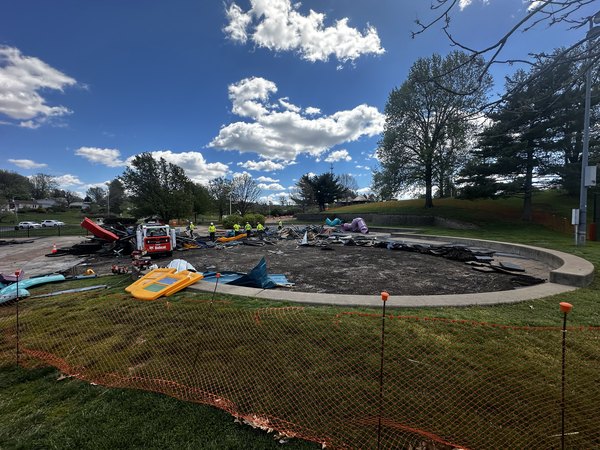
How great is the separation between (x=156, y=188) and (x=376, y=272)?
35839 mm

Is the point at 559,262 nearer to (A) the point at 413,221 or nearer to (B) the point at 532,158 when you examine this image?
(B) the point at 532,158

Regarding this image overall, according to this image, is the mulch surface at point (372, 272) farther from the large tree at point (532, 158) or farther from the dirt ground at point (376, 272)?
the large tree at point (532, 158)

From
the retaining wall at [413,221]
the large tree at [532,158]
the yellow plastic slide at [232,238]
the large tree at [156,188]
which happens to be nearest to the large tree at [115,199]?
the large tree at [156,188]

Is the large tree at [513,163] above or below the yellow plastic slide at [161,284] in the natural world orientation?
above

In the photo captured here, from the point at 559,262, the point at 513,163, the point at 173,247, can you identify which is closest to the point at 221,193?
the point at 173,247

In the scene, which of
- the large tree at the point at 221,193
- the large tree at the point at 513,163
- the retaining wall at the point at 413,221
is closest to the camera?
the large tree at the point at 513,163

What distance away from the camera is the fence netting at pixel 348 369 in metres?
2.12

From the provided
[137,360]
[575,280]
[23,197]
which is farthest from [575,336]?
[23,197]

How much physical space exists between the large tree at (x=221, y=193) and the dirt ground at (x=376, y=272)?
39.7 metres

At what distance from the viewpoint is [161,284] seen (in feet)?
18.0

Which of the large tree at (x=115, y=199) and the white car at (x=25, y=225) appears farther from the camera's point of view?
the large tree at (x=115, y=199)

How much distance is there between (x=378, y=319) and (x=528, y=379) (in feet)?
5.35

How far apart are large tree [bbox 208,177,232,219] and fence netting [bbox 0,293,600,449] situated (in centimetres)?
4769

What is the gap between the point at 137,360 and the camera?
3.13 meters
